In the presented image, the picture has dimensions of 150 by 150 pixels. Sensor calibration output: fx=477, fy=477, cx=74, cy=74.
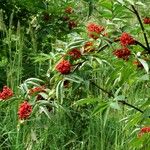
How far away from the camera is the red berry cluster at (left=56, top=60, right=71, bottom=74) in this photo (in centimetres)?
193

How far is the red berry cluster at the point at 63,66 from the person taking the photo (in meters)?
1.93

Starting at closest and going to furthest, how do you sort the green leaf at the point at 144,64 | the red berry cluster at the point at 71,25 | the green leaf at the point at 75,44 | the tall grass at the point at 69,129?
the green leaf at the point at 144,64, the green leaf at the point at 75,44, the tall grass at the point at 69,129, the red berry cluster at the point at 71,25

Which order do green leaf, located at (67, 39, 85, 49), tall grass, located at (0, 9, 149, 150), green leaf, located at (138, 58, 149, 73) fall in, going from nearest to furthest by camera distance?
1. green leaf, located at (138, 58, 149, 73)
2. green leaf, located at (67, 39, 85, 49)
3. tall grass, located at (0, 9, 149, 150)

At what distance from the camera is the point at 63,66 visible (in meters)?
1.94

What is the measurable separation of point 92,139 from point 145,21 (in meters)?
1.33

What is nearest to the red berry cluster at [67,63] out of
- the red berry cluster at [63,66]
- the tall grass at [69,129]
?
the red berry cluster at [63,66]

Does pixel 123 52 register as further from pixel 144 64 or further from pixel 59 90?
pixel 59 90

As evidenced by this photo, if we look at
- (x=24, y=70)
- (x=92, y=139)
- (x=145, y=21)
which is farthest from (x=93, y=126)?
(x=145, y=21)

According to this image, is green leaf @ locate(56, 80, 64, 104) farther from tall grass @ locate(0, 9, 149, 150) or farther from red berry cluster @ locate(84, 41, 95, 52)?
tall grass @ locate(0, 9, 149, 150)

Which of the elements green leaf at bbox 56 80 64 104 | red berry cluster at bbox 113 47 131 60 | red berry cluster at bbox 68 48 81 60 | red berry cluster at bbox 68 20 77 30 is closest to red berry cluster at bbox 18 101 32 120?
green leaf at bbox 56 80 64 104

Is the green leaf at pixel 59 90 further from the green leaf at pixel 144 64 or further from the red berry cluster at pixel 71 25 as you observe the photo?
the red berry cluster at pixel 71 25

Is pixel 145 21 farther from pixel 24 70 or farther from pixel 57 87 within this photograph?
pixel 24 70

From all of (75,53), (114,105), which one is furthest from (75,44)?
(114,105)

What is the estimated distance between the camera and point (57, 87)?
6.52 ft
